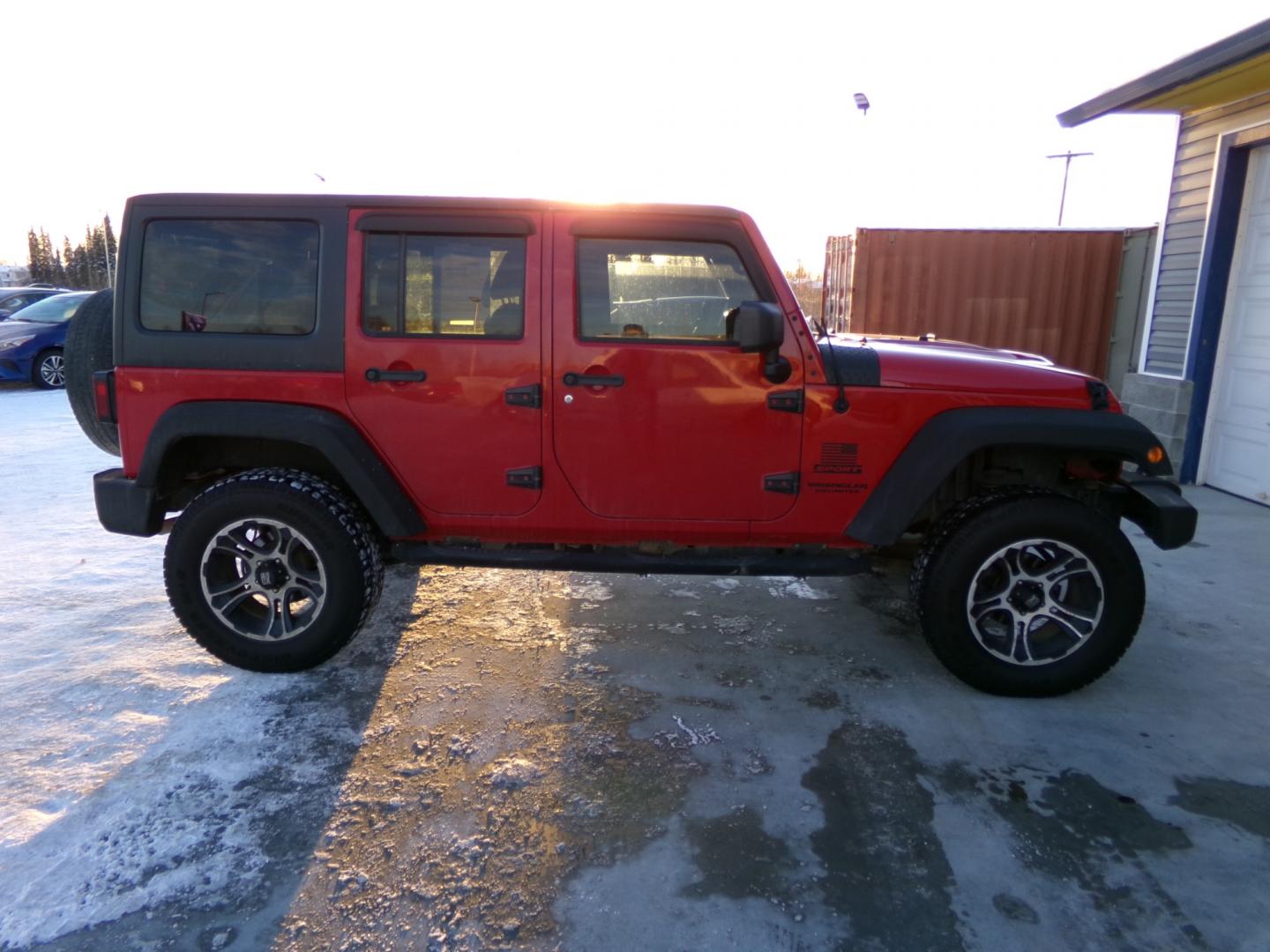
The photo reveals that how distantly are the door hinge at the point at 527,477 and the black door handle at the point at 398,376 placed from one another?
53cm

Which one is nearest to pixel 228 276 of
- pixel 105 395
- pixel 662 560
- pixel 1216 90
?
pixel 105 395

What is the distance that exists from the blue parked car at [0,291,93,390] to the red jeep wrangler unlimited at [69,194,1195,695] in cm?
1114

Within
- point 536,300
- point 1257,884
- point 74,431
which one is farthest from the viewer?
point 74,431

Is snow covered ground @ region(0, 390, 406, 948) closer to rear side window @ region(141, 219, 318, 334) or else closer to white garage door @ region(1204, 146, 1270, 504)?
rear side window @ region(141, 219, 318, 334)

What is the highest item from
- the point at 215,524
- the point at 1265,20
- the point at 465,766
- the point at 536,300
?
the point at 1265,20

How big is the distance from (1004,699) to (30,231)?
83584 mm

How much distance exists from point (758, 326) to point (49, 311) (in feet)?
46.5

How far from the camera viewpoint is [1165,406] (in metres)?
7.55

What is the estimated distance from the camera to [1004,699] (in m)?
3.50

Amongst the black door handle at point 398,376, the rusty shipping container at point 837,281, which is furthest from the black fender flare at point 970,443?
the rusty shipping container at point 837,281

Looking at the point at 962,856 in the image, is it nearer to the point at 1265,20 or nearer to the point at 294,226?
the point at 294,226

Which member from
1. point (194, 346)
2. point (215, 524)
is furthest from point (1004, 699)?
point (194, 346)

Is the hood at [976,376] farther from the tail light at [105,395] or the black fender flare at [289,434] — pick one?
the tail light at [105,395]

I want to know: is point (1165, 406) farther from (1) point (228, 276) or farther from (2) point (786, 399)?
A: (1) point (228, 276)
